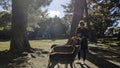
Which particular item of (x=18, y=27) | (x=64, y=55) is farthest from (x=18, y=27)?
(x=64, y=55)

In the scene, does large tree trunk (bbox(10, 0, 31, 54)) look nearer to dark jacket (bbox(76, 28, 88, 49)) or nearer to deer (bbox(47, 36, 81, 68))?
dark jacket (bbox(76, 28, 88, 49))

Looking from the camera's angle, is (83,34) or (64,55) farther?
(83,34)

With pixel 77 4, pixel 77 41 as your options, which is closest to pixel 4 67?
pixel 77 41

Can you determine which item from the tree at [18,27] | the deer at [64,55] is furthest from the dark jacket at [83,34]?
the tree at [18,27]

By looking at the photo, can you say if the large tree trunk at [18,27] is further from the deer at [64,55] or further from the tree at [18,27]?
the deer at [64,55]

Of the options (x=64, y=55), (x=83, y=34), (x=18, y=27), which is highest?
(x=18, y=27)

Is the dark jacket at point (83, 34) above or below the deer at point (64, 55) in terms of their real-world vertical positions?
A: above

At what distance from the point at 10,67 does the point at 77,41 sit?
12.0ft

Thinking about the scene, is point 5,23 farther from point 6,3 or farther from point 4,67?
point 4,67

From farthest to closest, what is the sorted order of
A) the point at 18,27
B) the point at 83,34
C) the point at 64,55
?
the point at 18,27
the point at 83,34
the point at 64,55

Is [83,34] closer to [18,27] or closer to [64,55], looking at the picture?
[64,55]

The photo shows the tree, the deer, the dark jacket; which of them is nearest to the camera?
the deer

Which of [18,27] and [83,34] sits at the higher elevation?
[18,27]

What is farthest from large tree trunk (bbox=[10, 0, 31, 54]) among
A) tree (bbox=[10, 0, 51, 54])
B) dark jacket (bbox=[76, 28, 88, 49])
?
dark jacket (bbox=[76, 28, 88, 49])
